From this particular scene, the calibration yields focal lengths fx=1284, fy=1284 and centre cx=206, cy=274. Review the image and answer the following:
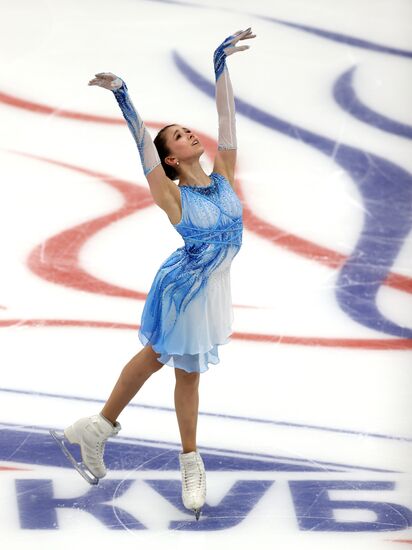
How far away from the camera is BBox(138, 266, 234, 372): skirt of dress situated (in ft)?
15.0

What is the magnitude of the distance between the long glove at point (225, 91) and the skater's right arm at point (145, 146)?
0.39m

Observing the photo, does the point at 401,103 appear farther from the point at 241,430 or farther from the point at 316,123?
the point at 241,430

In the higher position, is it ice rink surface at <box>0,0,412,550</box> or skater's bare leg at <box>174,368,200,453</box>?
ice rink surface at <box>0,0,412,550</box>

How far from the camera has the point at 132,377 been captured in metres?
4.73

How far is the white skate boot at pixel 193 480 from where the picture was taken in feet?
15.1

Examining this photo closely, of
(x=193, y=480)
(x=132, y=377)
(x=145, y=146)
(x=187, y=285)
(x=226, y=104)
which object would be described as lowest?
(x=193, y=480)

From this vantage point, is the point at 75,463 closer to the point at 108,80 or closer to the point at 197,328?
the point at 197,328

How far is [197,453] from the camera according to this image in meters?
4.74

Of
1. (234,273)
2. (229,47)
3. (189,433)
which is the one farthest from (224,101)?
(234,273)

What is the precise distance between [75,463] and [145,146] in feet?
4.18

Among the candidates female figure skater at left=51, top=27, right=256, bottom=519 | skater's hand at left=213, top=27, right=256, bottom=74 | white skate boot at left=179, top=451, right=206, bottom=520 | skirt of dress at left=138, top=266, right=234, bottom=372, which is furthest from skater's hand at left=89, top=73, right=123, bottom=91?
white skate boot at left=179, top=451, right=206, bottom=520

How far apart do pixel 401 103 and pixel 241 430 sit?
11.7ft

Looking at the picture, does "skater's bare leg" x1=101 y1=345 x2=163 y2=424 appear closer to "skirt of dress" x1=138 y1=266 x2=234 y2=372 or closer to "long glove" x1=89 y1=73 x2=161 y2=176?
"skirt of dress" x1=138 y1=266 x2=234 y2=372

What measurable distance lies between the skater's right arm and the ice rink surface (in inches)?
44.4
